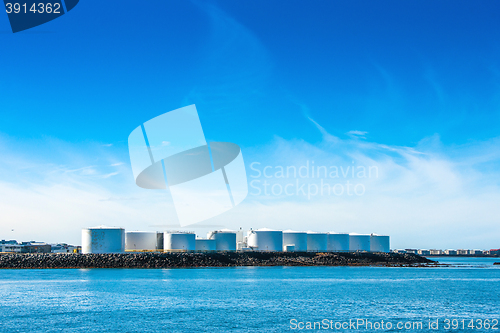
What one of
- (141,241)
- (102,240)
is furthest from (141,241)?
(102,240)

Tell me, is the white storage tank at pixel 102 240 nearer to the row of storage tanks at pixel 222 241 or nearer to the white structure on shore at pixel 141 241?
the row of storage tanks at pixel 222 241

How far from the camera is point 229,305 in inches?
1330

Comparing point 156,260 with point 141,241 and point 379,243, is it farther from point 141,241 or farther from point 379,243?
point 379,243

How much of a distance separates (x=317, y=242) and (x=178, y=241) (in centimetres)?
3310

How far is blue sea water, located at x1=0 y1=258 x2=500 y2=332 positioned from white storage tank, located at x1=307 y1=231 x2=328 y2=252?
5062 centimetres

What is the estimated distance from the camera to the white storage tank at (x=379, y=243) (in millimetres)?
116312

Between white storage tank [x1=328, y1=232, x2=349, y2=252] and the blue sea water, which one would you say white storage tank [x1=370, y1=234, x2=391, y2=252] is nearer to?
white storage tank [x1=328, y1=232, x2=349, y2=252]

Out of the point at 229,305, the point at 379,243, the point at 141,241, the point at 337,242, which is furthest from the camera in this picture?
the point at 379,243

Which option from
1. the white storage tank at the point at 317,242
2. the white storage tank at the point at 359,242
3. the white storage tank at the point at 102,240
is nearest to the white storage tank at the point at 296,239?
the white storage tank at the point at 317,242

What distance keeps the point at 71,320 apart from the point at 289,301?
15520mm

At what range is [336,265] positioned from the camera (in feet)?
295

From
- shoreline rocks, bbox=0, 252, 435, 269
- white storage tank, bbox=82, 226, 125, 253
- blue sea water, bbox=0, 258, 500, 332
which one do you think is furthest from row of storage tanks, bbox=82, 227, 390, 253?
blue sea water, bbox=0, 258, 500, 332

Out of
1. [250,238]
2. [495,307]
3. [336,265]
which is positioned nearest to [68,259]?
[250,238]

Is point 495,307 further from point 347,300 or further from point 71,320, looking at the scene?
point 71,320
